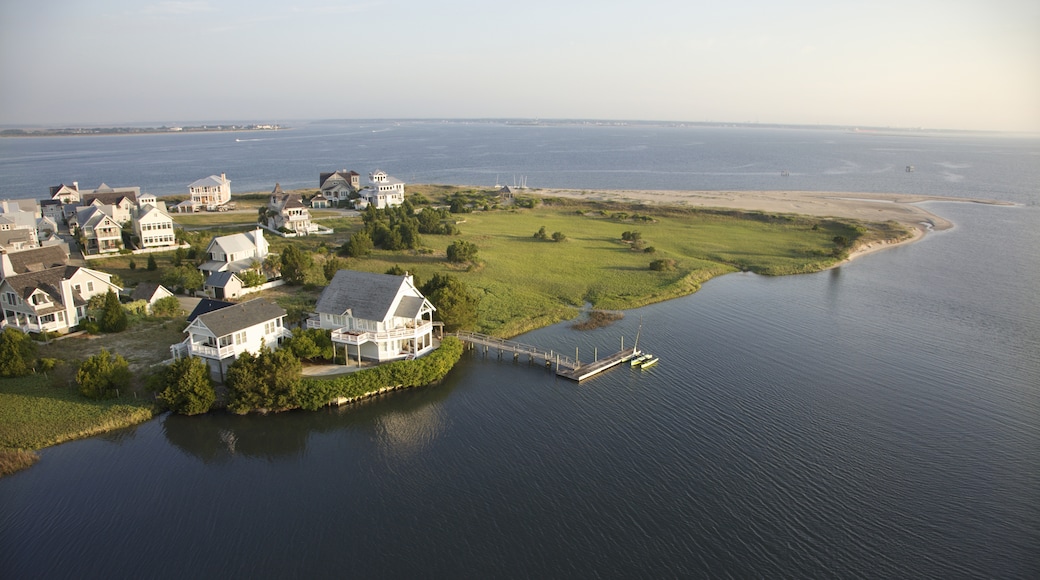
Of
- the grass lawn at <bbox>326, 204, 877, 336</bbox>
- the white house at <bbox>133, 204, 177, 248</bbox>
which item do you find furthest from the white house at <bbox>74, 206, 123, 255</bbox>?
the grass lawn at <bbox>326, 204, 877, 336</bbox>

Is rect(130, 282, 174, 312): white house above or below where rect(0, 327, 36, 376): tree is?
above

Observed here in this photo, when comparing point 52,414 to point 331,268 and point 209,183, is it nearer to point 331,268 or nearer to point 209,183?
point 331,268

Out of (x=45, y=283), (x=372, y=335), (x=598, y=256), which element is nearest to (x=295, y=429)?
(x=372, y=335)

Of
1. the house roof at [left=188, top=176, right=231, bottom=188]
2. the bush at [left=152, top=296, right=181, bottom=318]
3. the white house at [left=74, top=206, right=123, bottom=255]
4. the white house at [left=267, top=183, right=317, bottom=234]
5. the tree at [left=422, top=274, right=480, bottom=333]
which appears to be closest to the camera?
the tree at [left=422, top=274, right=480, bottom=333]

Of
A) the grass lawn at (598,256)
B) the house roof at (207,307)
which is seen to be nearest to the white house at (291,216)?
the grass lawn at (598,256)

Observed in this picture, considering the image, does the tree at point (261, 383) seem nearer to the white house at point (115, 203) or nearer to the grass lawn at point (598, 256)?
the grass lawn at point (598, 256)

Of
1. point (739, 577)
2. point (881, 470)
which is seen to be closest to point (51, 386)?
point (739, 577)

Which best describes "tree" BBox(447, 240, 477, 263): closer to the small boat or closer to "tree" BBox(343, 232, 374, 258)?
"tree" BBox(343, 232, 374, 258)

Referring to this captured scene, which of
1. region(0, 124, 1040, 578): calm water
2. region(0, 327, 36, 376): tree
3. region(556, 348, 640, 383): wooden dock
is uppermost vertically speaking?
region(0, 327, 36, 376): tree
